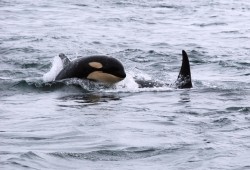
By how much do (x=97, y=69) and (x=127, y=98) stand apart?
4.36ft

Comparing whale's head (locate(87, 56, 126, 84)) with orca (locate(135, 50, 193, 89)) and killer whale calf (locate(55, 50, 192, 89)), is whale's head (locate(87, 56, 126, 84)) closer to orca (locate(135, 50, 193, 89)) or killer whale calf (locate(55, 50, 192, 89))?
killer whale calf (locate(55, 50, 192, 89))

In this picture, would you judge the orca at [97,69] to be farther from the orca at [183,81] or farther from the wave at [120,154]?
the wave at [120,154]

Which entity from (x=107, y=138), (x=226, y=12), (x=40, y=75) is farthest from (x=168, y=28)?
(x=107, y=138)

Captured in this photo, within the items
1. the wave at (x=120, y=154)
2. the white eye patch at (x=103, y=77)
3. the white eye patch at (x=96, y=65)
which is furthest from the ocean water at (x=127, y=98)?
the white eye patch at (x=96, y=65)

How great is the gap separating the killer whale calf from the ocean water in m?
0.22

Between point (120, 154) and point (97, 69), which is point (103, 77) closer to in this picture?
point (97, 69)

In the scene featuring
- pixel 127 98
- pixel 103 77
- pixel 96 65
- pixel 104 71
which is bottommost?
pixel 127 98

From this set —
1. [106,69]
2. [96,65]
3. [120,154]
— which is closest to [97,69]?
[96,65]

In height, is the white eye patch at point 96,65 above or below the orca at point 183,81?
above

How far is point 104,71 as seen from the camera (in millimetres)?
15250

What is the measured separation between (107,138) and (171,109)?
2740 mm

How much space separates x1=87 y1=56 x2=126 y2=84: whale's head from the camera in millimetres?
15172

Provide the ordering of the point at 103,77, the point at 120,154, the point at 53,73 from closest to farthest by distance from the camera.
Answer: the point at 120,154 → the point at 103,77 → the point at 53,73

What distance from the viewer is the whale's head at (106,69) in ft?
49.8
